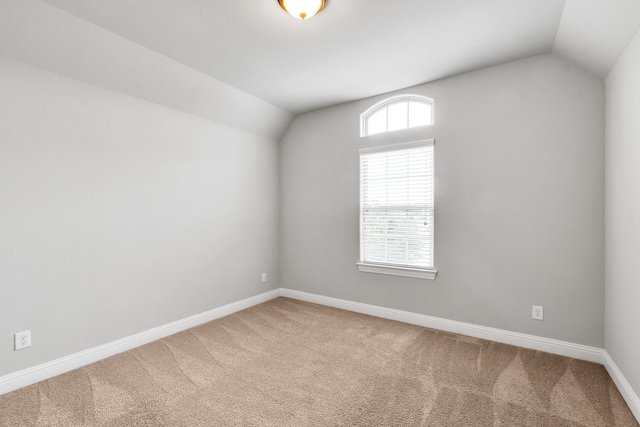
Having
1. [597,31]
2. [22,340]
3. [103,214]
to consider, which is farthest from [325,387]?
[597,31]

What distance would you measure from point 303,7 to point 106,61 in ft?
5.75

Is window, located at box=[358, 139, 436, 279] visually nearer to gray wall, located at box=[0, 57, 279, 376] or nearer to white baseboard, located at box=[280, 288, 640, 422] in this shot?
white baseboard, located at box=[280, 288, 640, 422]

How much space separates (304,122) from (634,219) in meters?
3.55

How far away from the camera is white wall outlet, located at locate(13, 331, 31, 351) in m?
2.21

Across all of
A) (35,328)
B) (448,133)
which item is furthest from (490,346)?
(35,328)

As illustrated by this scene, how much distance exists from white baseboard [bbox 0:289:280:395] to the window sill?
1.74 meters

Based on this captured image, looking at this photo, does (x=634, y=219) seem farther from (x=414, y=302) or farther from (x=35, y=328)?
(x=35, y=328)

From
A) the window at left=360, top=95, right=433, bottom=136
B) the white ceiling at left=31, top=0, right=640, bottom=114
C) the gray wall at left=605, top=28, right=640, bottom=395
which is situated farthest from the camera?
the window at left=360, top=95, right=433, bottom=136

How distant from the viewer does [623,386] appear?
80.2 inches

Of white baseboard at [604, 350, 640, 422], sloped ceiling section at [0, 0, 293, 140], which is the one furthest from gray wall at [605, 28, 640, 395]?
sloped ceiling section at [0, 0, 293, 140]

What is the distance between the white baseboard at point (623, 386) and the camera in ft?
6.06

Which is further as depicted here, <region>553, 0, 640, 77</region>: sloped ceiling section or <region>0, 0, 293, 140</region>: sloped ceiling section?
<region>0, 0, 293, 140</region>: sloped ceiling section

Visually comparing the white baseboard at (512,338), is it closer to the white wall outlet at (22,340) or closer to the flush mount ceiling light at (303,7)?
the white wall outlet at (22,340)

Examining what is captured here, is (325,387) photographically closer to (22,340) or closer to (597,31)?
(22,340)
